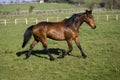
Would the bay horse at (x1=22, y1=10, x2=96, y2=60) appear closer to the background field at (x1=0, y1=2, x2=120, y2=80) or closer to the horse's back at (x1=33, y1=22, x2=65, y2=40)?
the horse's back at (x1=33, y1=22, x2=65, y2=40)

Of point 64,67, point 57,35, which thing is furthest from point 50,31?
point 64,67

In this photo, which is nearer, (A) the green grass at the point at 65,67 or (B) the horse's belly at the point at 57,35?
(A) the green grass at the point at 65,67

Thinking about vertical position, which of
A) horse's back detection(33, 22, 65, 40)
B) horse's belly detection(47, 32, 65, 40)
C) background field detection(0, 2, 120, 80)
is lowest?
background field detection(0, 2, 120, 80)

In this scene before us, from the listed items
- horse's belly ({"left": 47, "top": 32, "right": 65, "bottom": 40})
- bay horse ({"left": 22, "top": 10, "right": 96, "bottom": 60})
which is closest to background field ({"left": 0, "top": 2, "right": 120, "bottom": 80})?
bay horse ({"left": 22, "top": 10, "right": 96, "bottom": 60})

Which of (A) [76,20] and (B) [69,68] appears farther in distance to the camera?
(A) [76,20]

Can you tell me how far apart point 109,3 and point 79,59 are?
6219 centimetres

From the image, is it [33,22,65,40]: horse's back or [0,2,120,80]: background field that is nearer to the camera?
[0,2,120,80]: background field

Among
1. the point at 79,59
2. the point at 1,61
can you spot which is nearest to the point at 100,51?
the point at 79,59

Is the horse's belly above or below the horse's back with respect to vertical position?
below

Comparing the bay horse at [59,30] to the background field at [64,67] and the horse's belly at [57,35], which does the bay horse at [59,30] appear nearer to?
the horse's belly at [57,35]

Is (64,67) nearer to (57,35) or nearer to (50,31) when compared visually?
(57,35)

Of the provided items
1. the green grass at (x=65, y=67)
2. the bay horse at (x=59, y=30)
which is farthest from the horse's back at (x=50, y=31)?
the green grass at (x=65, y=67)

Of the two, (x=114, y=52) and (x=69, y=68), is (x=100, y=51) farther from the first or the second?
(x=69, y=68)

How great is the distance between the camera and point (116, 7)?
225ft
